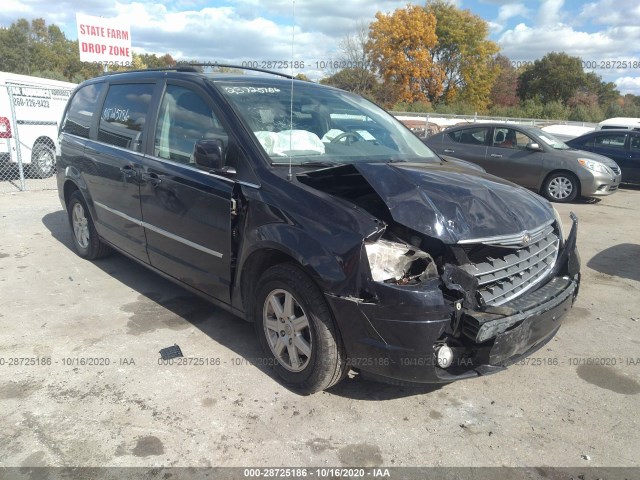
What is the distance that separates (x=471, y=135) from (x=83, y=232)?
28.5ft

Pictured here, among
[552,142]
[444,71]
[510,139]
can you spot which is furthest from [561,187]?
[444,71]

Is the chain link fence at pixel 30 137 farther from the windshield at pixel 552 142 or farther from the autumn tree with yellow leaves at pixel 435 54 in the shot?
the autumn tree with yellow leaves at pixel 435 54

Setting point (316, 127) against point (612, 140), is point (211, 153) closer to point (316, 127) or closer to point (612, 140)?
point (316, 127)

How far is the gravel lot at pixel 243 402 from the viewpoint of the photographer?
258 centimetres

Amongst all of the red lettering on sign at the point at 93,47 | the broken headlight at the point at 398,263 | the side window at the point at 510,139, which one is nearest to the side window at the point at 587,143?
the side window at the point at 510,139

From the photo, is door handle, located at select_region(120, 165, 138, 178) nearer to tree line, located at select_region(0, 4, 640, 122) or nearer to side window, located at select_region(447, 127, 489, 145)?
side window, located at select_region(447, 127, 489, 145)

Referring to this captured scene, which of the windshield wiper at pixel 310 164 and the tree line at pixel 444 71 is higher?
the tree line at pixel 444 71

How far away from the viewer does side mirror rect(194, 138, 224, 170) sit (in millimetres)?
3080

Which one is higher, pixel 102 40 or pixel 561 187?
pixel 102 40

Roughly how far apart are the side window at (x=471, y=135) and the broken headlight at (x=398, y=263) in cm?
925

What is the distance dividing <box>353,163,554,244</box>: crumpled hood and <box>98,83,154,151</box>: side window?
2192 millimetres

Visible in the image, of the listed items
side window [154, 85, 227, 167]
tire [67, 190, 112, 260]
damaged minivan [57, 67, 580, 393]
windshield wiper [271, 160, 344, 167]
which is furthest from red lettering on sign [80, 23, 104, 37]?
windshield wiper [271, 160, 344, 167]

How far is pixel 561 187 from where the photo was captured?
33.7 feet

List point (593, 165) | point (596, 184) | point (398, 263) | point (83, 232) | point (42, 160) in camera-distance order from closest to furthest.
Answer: point (398, 263)
point (83, 232)
point (596, 184)
point (593, 165)
point (42, 160)
